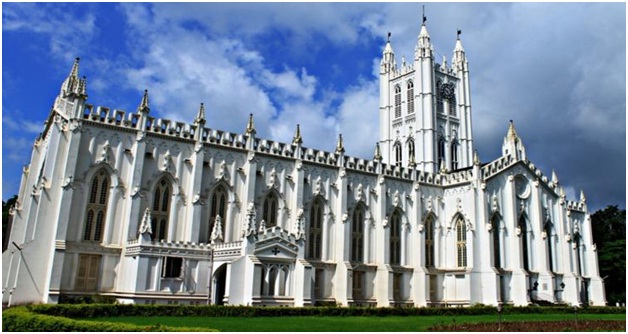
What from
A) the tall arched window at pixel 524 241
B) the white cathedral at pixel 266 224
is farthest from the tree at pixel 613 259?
the tall arched window at pixel 524 241

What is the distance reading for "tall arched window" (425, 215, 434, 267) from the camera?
60.0 meters

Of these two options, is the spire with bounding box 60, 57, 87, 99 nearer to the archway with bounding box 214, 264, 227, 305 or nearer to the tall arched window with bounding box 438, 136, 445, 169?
the archway with bounding box 214, 264, 227, 305

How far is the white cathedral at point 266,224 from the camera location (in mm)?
41250

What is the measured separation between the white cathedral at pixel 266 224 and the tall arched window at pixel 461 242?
6.1 inches

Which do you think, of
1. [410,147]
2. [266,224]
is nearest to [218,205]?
[266,224]

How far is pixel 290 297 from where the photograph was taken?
43.3m

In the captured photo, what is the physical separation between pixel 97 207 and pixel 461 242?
37.1 metres

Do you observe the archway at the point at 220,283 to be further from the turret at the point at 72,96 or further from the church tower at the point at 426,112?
the church tower at the point at 426,112

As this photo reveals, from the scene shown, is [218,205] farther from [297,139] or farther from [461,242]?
[461,242]

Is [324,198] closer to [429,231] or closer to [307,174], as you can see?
[307,174]

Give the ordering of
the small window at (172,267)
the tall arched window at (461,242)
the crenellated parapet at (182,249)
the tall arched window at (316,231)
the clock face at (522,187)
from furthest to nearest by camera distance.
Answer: the clock face at (522,187) → the tall arched window at (461,242) → the tall arched window at (316,231) → the small window at (172,267) → the crenellated parapet at (182,249)

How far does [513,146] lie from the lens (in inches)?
2625

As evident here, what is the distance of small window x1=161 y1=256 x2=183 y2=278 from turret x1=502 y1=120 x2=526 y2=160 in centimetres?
4142

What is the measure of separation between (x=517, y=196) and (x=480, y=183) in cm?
744
